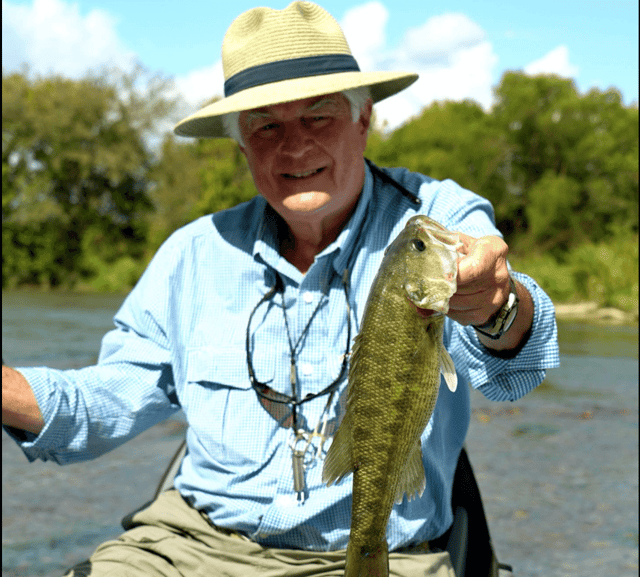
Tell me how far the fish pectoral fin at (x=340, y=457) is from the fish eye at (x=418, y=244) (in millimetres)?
461

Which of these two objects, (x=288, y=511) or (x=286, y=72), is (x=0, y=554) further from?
(x=286, y=72)

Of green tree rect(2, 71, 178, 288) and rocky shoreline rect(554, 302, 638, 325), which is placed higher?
green tree rect(2, 71, 178, 288)

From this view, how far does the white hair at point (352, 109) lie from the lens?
300 centimetres

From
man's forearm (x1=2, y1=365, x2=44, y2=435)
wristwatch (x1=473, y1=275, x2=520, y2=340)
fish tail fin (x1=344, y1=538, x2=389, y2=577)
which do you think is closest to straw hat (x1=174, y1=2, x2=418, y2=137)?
wristwatch (x1=473, y1=275, x2=520, y2=340)

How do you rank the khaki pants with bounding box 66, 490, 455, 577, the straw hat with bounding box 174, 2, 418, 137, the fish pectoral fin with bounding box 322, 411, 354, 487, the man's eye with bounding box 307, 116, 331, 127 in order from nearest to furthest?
the fish pectoral fin with bounding box 322, 411, 354, 487 < the khaki pants with bounding box 66, 490, 455, 577 < the straw hat with bounding box 174, 2, 418, 137 < the man's eye with bounding box 307, 116, 331, 127

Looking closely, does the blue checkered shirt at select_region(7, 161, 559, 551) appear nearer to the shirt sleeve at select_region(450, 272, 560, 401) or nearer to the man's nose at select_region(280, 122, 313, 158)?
the shirt sleeve at select_region(450, 272, 560, 401)

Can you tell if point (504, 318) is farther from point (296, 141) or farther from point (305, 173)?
point (296, 141)

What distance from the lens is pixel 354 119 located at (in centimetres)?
306

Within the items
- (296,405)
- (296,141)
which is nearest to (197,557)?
(296,405)

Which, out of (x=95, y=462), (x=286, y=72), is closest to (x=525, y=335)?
(x=286, y=72)

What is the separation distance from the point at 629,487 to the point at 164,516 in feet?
15.7

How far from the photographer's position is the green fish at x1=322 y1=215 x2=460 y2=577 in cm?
186

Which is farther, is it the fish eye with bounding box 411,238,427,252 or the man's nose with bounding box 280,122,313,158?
the man's nose with bounding box 280,122,313,158

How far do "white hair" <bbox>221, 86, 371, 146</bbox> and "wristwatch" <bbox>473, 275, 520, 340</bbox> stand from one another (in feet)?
3.60
